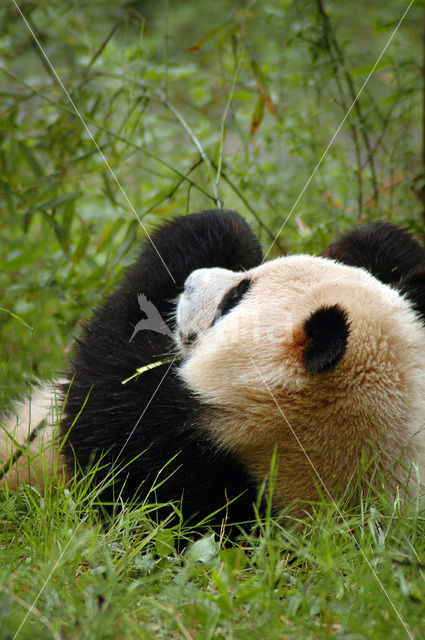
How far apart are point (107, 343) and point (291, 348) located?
2.48 ft

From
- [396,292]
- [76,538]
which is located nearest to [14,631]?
[76,538]

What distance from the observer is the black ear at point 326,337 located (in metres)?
1.56

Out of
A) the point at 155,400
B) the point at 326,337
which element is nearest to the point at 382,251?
the point at 326,337

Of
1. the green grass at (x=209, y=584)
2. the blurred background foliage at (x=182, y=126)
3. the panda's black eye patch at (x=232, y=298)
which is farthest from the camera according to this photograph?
the blurred background foliage at (x=182, y=126)

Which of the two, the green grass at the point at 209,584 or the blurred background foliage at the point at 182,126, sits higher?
the blurred background foliage at the point at 182,126

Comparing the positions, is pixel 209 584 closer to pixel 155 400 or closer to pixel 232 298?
pixel 155 400

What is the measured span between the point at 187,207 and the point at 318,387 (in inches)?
51.3

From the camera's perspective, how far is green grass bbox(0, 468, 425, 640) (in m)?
1.15

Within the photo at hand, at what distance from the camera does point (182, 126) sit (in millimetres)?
3330

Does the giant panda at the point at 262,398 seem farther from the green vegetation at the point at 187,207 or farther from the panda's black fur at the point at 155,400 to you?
the green vegetation at the point at 187,207

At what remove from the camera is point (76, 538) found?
142cm

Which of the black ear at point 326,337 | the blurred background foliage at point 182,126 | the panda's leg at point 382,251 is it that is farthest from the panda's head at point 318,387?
the blurred background foliage at point 182,126

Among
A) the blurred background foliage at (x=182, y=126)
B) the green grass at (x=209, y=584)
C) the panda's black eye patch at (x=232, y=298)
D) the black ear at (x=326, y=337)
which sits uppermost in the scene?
the blurred background foliage at (x=182, y=126)

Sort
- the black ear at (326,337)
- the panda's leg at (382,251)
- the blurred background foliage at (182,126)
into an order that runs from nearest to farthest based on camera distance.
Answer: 1. the black ear at (326,337)
2. the panda's leg at (382,251)
3. the blurred background foliage at (182,126)
